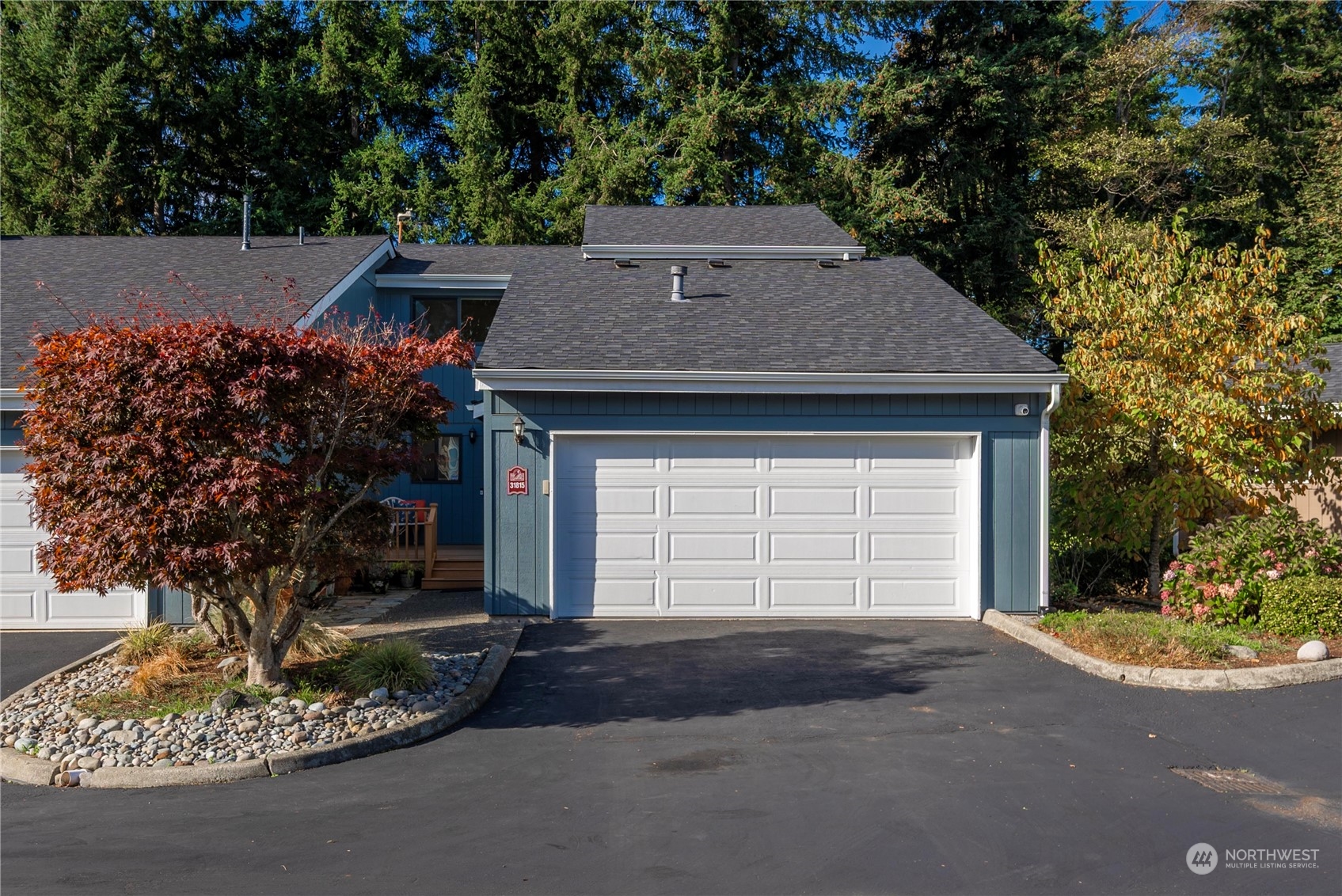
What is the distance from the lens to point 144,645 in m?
8.52

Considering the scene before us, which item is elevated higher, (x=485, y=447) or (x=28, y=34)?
(x=28, y=34)

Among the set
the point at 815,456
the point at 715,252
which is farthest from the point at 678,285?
the point at 815,456

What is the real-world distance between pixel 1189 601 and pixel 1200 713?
338 cm

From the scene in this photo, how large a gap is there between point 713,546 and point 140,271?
9.66 meters

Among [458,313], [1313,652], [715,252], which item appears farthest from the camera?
[458,313]

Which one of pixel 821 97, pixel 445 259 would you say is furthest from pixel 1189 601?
pixel 821 97

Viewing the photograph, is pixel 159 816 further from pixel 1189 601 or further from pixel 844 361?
pixel 1189 601

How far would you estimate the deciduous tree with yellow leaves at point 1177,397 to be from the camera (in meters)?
10.9

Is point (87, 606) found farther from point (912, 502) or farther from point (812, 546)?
point (912, 502)

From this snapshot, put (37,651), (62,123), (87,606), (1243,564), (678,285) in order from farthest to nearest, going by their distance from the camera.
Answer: (62,123), (678,285), (87,606), (1243,564), (37,651)

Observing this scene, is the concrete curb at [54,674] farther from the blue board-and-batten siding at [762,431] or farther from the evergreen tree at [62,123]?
the evergreen tree at [62,123]

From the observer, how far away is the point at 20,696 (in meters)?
7.80

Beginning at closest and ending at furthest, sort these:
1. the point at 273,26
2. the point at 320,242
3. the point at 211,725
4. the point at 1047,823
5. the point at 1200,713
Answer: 1. the point at 1047,823
2. the point at 211,725
3. the point at 1200,713
4. the point at 320,242
5. the point at 273,26

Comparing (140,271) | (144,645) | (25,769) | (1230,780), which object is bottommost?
(25,769)
